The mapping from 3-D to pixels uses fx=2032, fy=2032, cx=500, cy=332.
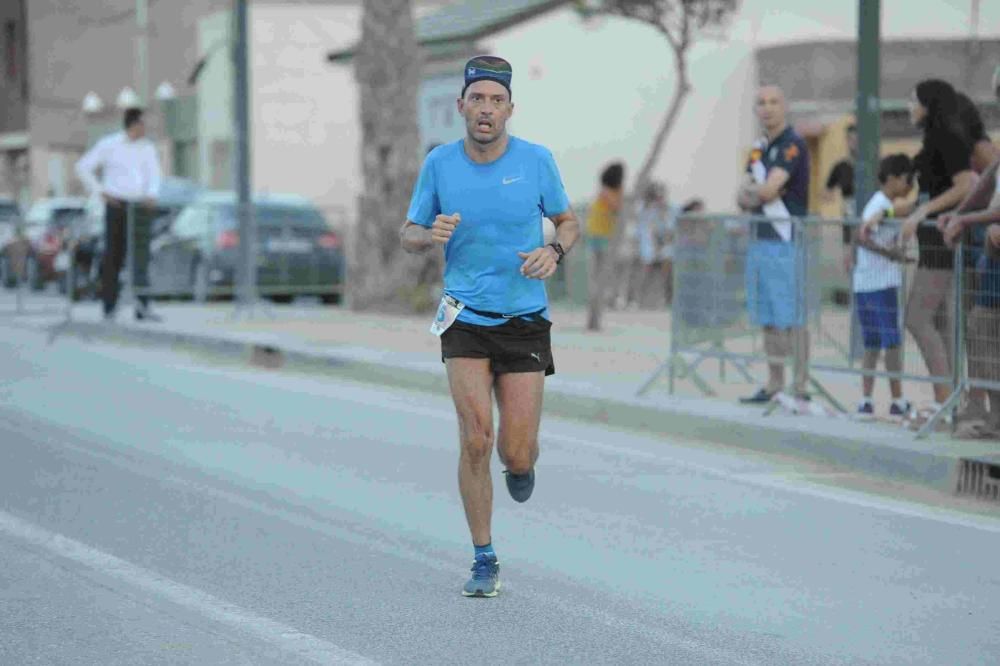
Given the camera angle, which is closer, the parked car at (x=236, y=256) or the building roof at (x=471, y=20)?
the parked car at (x=236, y=256)

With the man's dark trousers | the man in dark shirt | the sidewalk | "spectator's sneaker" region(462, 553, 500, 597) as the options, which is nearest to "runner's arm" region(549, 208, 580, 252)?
"spectator's sneaker" region(462, 553, 500, 597)

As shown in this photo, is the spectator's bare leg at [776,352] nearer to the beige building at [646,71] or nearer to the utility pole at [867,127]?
the utility pole at [867,127]

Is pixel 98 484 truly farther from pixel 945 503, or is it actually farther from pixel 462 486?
pixel 945 503

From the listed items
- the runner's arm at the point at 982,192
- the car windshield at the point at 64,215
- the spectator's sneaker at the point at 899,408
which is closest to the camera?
the runner's arm at the point at 982,192

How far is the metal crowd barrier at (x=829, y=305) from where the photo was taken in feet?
37.5

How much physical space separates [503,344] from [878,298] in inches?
214

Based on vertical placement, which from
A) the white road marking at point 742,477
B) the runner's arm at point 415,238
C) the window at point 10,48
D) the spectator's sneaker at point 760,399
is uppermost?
the window at point 10,48

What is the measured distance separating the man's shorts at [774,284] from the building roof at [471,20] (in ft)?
80.2

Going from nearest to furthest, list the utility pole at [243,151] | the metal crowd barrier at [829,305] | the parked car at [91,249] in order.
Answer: the metal crowd barrier at [829,305]
the utility pole at [243,151]
the parked car at [91,249]

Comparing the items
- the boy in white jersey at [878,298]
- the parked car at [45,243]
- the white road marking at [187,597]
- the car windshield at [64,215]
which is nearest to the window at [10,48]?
the parked car at [45,243]

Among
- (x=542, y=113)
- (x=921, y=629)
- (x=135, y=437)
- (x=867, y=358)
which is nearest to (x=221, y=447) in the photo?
(x=135, y=437)

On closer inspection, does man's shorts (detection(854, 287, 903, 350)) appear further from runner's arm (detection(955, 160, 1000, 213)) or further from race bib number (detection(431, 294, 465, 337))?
race bib number (detection(431, 294, 465, 337))

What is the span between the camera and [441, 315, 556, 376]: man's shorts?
24.5ft

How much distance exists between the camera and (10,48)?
67688mm
